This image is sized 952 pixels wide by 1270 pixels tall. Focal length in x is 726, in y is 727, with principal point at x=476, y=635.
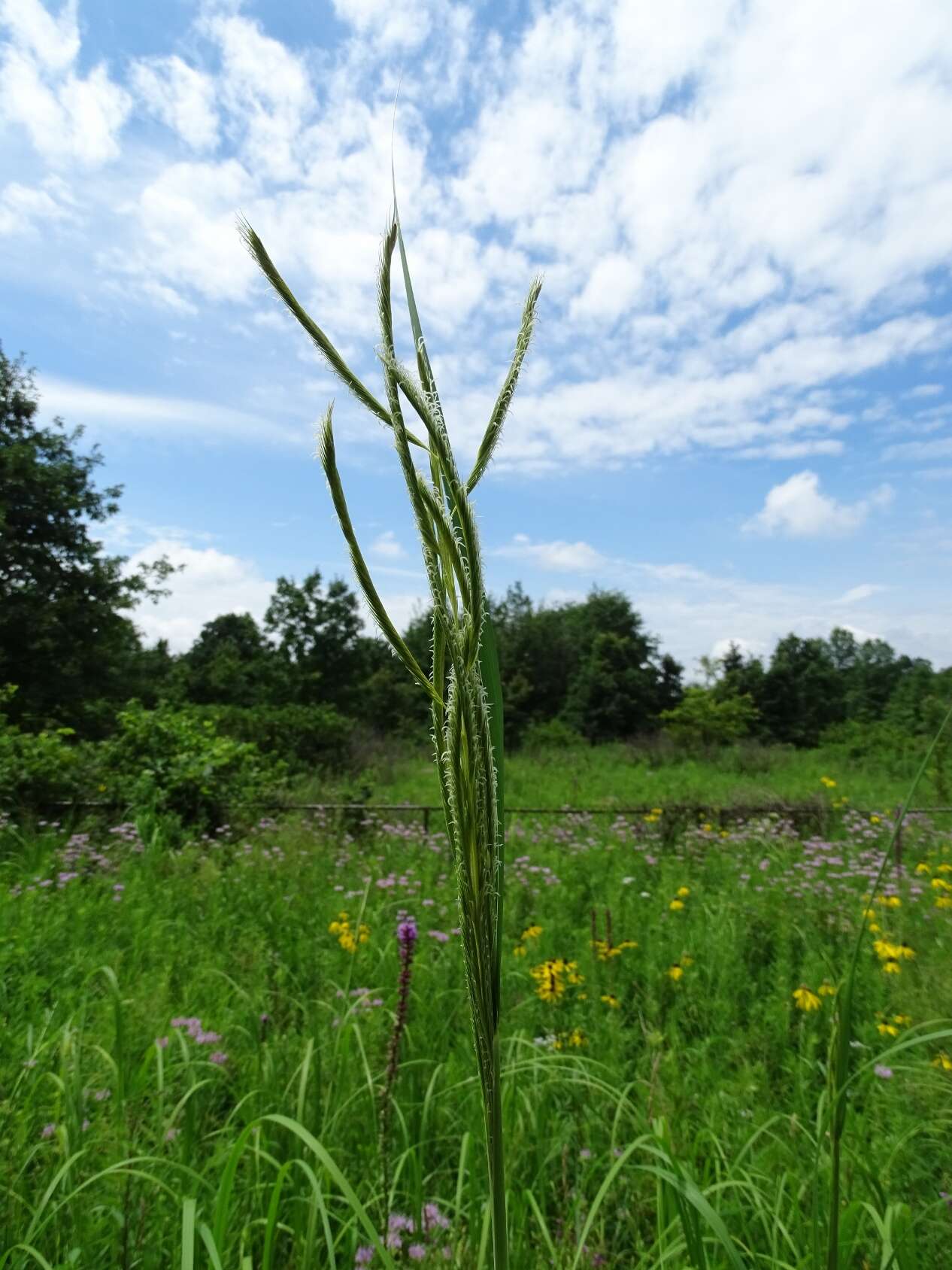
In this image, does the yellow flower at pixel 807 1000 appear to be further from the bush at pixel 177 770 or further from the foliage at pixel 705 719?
the foliage at pixel 705 719

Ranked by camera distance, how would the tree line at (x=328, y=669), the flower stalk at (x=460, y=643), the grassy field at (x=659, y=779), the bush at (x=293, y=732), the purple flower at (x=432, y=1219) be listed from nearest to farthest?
the flower stalk at (x=460, y=643) → the purple flower at (x=432, y=1219) → the grassy field at (x=659, y=779) → the bush at (x=293, y=732) → the tree line at (x=328, y=669)

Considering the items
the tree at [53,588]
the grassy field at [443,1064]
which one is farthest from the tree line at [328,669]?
the grassy field at [443,1064]

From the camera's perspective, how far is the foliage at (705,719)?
2067 cm

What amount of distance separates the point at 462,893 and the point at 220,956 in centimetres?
340

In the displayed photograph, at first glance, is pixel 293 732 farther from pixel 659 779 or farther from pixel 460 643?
pixel 460 643

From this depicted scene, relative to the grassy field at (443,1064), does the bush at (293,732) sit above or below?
above

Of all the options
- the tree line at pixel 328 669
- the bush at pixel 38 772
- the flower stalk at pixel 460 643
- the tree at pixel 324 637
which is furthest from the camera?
the tree at pixel 324 637

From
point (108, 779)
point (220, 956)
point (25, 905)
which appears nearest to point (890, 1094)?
point (220, 956)

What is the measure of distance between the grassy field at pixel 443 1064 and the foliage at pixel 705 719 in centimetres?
1533

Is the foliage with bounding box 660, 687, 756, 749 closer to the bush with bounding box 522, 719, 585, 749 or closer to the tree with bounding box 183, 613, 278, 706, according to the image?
the bush with bounding box 522, 719, 585, 749

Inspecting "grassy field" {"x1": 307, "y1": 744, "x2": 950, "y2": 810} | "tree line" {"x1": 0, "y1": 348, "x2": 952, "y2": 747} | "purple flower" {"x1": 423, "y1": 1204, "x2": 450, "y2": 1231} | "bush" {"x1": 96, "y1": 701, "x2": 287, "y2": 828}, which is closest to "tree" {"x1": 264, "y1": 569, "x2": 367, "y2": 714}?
"tree line" {"x1": 0, "y1": 348, "x2": 952, "y2": 747}

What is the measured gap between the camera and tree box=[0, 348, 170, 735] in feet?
57.2

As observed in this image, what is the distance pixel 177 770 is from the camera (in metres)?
7.13

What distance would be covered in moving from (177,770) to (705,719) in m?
16.8
